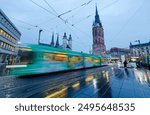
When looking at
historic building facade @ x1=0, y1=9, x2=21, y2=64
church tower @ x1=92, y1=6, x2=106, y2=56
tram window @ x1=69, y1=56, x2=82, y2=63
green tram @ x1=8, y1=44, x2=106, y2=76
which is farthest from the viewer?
church tower @ x1=92, y1=6, x2=106, y2=56

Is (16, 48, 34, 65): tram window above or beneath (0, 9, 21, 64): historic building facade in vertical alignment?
beneath

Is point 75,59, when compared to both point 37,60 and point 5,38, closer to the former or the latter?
point 37,60

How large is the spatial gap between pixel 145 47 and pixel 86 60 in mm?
82623

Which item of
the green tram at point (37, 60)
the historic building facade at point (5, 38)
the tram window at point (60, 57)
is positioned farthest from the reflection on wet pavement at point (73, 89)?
the historic building facade at point (5, 38)

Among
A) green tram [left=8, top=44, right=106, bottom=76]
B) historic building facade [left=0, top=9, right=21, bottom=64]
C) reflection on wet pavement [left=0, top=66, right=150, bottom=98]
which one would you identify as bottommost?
reflection on wet pavement [left=0, top=66, right=150, bottom=98]

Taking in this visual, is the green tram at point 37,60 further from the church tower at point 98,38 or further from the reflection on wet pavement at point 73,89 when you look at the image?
the church tower at point 98,38

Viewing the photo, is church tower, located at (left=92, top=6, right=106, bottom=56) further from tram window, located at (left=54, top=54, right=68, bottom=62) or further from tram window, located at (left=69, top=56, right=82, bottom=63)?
tram window, located at (left=54, top=54, right=68, bottom=62)

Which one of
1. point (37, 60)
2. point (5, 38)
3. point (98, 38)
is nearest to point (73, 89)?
point (37, 60)

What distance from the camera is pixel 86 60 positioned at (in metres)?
23.4

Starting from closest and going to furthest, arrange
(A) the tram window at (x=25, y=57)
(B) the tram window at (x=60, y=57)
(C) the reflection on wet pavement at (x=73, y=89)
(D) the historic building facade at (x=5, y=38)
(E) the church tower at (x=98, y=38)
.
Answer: (C) the reflection on wet pavement at (x=73, y=89) → (A) the tram window at (x=25, y=57) → (B) the tram window at (x=60, y=57) → (D) the historic building facade at (x=5, y=38) → (E) the church tower at (x=98, y=38)

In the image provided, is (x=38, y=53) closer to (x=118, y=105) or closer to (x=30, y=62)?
(x=30, y=62)

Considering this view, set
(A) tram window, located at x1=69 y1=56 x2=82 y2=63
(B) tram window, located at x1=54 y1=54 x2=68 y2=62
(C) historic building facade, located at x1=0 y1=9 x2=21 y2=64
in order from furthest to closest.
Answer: (C) historic building facade, located at x1=0 y1=9 x2=21 y2=64 < (A) tram window, located at x1=69 y1=56 x2=82 y2=63 < (B) tram window, located at x1=54 y1=54 x2=68 y2=62

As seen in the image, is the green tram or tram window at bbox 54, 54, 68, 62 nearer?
the green tram

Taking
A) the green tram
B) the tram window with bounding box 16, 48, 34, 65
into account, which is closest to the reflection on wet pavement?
the green tram
